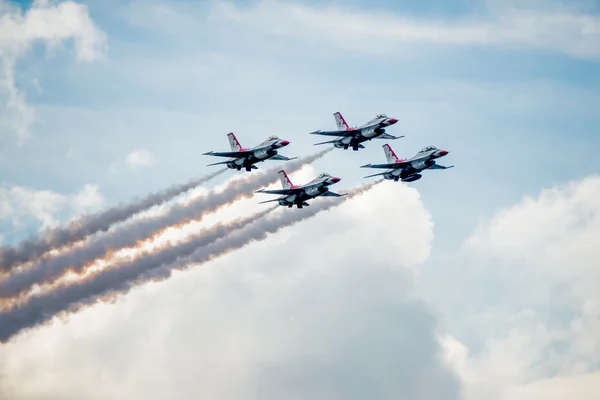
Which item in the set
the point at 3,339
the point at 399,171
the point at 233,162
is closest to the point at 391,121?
the point at 399,171

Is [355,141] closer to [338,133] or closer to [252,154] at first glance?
[338,133]

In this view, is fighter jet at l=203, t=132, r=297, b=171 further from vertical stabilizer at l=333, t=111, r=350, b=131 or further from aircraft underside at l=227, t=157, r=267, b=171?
vertical stabilizer at l=333, t=111, r=350, b=131

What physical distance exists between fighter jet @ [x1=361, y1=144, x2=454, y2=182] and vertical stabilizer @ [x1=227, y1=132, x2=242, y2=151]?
1709 cm

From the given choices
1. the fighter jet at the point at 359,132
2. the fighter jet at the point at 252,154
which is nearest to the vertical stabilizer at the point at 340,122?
the fighter jet at the point at 359,132

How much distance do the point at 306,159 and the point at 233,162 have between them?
1283 centimetres

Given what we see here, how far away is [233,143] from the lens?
12181cm

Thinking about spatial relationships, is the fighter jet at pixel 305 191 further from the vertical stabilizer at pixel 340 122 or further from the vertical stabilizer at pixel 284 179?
the vertical stabilizer at pixel 340 122

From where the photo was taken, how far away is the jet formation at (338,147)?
11562 cm

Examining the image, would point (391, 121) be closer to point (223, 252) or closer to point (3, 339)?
point (223, 252)

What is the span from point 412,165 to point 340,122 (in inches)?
498

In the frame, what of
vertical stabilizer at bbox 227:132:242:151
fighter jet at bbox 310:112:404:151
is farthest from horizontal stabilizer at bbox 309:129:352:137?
vertical stabilizer at bbox 227:132:242:151

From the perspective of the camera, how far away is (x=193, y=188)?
398 feet

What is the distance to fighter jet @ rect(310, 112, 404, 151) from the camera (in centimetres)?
12388

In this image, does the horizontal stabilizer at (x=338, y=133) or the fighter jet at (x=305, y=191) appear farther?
the horizontal stabilizer at (x=338, y=133)
